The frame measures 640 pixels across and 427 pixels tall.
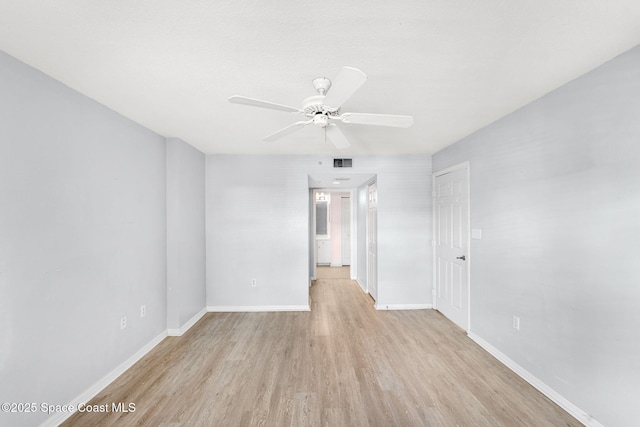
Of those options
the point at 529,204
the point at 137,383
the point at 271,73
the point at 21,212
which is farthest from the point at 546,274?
the point at 21,212

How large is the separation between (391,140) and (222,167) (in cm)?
256

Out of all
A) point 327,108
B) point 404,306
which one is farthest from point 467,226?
point 327,108

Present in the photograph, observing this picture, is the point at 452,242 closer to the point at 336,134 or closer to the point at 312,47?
the point at 336,134

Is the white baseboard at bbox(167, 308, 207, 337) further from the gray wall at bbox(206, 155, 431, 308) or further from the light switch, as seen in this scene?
the light switch

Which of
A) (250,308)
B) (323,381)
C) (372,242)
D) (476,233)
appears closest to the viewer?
(323,381)

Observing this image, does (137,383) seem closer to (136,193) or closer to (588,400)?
(136,193)

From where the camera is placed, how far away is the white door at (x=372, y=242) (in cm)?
437

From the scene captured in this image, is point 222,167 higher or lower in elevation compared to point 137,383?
higher

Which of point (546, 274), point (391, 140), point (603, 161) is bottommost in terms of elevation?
point (546, 274)

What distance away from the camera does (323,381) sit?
2377 millimetres

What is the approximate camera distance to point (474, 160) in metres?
3.18

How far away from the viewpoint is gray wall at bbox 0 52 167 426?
5.32 ft

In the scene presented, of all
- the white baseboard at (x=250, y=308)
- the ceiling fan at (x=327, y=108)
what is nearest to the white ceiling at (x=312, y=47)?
the ceiling fan at (x=327, y=108)

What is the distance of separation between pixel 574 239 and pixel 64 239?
373 centimetres
